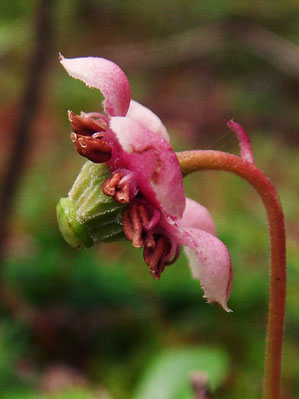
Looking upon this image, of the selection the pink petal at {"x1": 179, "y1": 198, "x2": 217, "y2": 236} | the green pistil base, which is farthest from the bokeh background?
the green pistil base

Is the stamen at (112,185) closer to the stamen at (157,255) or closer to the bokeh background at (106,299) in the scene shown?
the stamen at (157,255)

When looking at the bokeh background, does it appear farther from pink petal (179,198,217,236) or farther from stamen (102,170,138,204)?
stamen (102,170,138,204)

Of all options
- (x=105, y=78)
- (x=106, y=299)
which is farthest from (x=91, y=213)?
(x=106, y=299)

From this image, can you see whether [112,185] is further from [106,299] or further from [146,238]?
[106,299]

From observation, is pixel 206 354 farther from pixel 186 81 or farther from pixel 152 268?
pixel 186 81

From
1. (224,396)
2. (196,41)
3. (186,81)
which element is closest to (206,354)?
(224,396)
